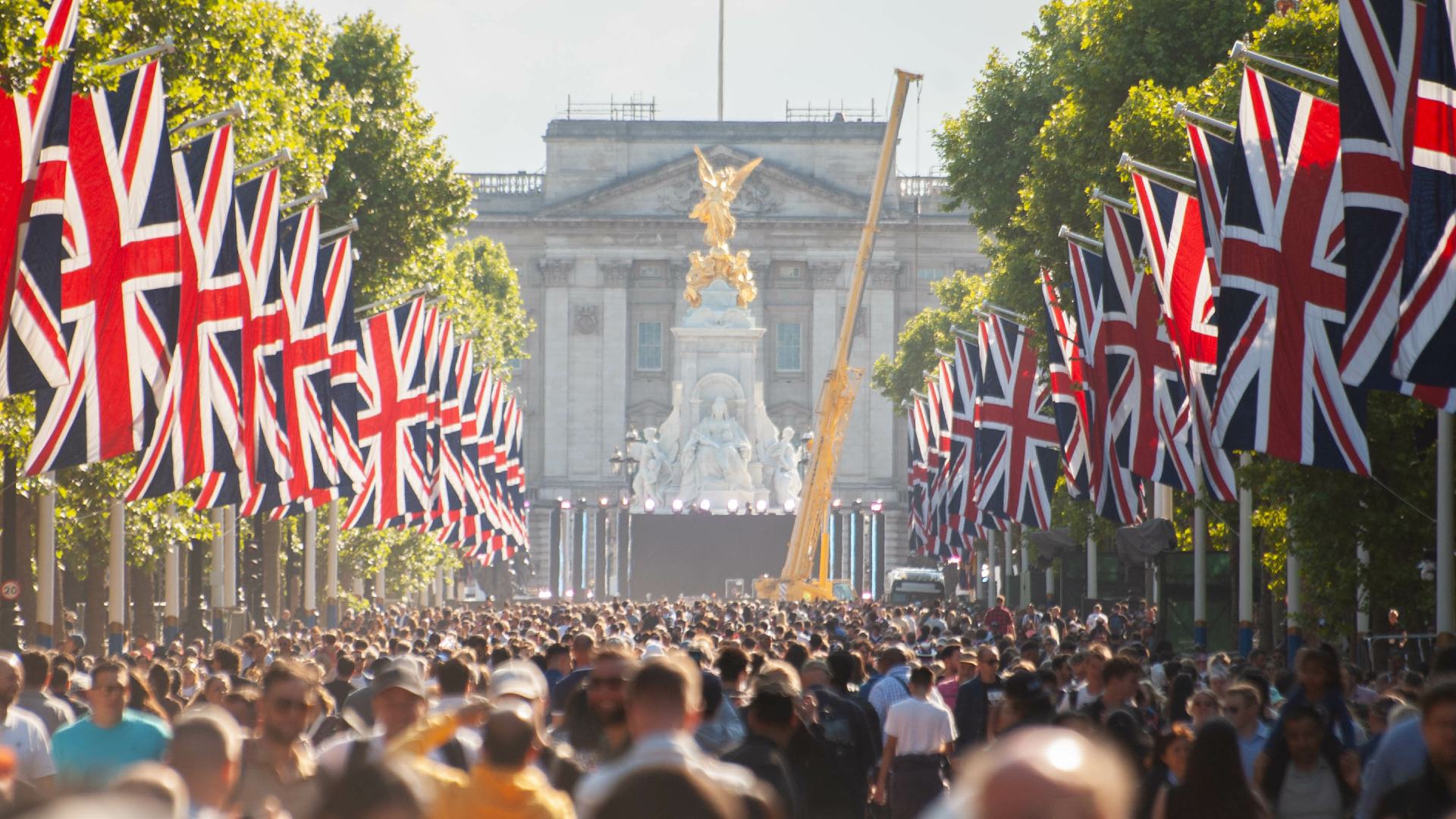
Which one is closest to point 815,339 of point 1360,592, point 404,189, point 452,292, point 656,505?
point 656,505

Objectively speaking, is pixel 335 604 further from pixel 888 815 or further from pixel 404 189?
pixel 888 815

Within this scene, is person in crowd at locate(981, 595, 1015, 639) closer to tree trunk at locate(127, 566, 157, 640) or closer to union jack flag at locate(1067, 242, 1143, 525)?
union jack flag at locate(1067, 242, 1143, 525)

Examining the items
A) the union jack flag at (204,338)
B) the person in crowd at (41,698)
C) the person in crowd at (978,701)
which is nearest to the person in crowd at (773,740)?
the person in crowd at (978,701)

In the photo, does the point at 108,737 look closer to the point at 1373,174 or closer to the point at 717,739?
the point at 717,739

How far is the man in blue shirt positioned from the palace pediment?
98.9 meters

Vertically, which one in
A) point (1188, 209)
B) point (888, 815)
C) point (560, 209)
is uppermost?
point (560, 209)

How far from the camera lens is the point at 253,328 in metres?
26.0

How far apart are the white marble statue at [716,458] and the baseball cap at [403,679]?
7429 centimetres

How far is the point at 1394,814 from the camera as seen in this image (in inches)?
324

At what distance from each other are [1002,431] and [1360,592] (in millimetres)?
10331

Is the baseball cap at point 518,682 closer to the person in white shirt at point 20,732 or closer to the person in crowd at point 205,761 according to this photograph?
the person in white shirt at point 20,732

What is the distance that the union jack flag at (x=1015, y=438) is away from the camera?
36.1 metres

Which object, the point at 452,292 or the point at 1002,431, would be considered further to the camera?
the point at 452,292

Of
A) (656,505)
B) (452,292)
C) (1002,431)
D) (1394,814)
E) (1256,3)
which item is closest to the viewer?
(1394,814)
